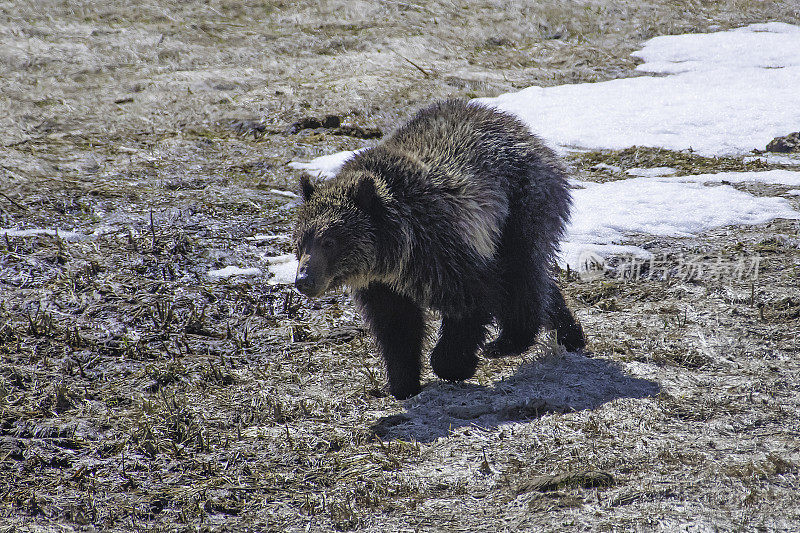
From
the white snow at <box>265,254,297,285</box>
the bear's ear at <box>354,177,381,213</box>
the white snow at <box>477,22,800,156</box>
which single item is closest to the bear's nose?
the bear's ear at <box>354,177,381,213</box>

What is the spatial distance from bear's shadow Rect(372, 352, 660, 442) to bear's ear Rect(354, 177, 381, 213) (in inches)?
57.5

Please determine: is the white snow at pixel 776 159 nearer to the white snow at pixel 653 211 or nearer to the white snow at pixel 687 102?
the white snow at pixel 687 102

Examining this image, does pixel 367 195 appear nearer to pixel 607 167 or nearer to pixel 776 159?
pixel 607 167

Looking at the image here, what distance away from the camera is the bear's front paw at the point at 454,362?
5.78 m

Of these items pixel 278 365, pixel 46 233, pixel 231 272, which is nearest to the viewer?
pixel 278 365

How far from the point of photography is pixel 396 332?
587cm

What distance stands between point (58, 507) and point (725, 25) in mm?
16125

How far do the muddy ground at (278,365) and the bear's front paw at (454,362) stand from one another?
0.14m

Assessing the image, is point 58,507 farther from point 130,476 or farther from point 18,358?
point 18,358

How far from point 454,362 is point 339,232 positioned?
1.32 metres

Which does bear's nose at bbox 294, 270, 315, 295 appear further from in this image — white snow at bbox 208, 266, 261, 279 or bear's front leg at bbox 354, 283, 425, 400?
white snow at bbox 208, 266, 261, 279

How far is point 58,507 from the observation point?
4.44 metres

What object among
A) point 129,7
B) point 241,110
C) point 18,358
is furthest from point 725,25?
point 18,358

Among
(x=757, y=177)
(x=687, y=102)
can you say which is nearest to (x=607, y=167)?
(x=757, y=177)
